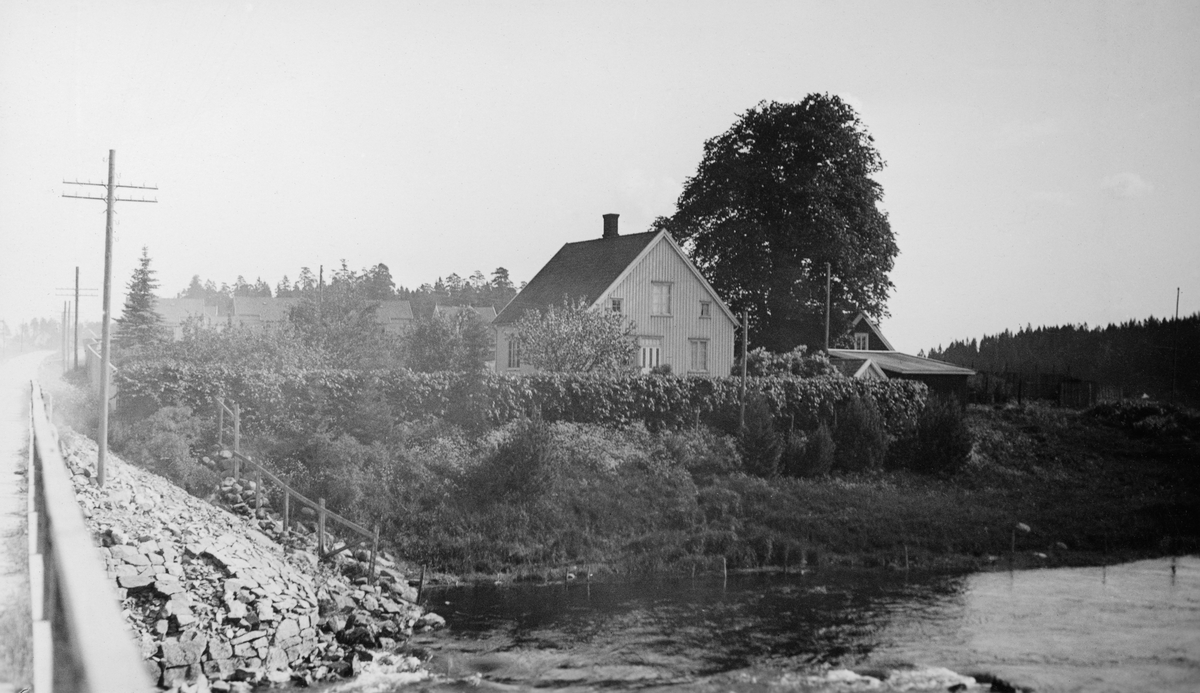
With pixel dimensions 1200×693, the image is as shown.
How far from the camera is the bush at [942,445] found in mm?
31266

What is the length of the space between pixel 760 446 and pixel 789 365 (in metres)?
9.04

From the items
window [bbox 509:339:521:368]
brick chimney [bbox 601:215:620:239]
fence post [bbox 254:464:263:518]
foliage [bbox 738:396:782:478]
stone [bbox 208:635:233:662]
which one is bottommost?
stone [bbox 208:635:233:662]

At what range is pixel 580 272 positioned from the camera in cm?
4069

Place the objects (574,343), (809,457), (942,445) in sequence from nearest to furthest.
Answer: (809,457) → (942,445) → (574,343)

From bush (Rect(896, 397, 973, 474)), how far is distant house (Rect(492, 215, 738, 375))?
10837mm

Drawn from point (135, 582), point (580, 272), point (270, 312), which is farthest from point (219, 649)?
point (270, 312)

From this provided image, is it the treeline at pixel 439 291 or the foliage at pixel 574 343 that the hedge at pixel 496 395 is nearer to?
the foliage at pixel 574 343

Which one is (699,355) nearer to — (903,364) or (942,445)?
(903,364)

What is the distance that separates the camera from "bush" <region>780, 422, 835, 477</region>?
2921cm

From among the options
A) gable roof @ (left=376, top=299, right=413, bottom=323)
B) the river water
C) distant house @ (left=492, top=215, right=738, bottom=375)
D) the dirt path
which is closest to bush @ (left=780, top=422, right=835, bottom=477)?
the river water

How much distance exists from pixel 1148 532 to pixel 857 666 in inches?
657

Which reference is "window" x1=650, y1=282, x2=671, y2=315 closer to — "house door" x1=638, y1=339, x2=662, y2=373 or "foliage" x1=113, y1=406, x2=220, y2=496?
"house door" x1=638, y1=339, x2=662, y2=373

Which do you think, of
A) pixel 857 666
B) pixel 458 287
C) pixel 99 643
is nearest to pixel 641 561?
pixel 857 666

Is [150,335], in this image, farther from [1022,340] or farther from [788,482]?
[1022,340]
